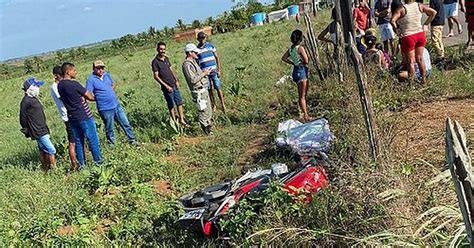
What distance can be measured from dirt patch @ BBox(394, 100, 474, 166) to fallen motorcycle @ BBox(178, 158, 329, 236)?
843mm

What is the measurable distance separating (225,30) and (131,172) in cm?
3685

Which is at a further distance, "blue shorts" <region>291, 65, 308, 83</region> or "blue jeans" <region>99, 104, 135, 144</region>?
"blue jeans" <region>99, 104, 135, 144</region>

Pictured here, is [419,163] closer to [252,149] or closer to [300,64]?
[252,149]

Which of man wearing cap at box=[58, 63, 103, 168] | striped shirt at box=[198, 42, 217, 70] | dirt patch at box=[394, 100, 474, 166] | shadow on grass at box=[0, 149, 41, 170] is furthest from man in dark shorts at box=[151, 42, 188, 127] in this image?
dirt patch at box=[394, 100, 474, 166]

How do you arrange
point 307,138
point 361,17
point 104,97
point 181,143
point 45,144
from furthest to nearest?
point 361,17 < point 181,143 < point 104,97 < point 45,144 < point 307,138

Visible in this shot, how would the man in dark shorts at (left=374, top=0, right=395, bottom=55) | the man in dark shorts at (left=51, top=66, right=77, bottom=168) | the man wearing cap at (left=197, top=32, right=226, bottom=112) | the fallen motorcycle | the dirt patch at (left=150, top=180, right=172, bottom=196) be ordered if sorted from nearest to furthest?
the fallen motorcycle → the dirt patch at (left=150, top=180, right=172, bottom=196) → the man in dark shorts at (left=51, top=66, right=77, bottom=168) → the man wearing cap at (left=197, top=32, right=226, bottom=112) → the man in dark shorts at (left=374, top=0, right=395, bottom=55)

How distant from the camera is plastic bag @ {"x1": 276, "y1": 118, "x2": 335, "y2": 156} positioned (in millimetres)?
5855

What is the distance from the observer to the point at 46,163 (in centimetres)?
849

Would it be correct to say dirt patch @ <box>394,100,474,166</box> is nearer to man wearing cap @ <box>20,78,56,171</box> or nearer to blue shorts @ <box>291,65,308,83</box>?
blue shorts @ <box>291,65,308,83</box>

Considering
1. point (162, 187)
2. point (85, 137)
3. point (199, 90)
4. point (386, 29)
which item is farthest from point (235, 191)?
point (386, 29)

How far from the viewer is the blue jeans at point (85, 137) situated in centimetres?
783

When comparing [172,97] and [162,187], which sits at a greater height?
[172,97]

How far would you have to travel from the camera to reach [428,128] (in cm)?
603

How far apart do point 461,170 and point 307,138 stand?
4.48 metres
